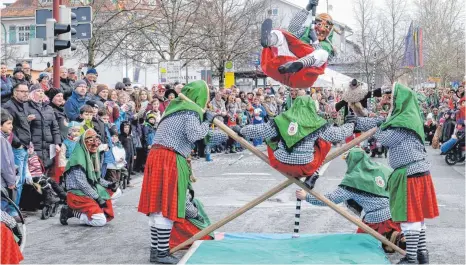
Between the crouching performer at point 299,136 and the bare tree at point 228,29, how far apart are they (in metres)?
20.3

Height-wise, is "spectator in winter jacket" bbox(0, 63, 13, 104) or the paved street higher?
"spectator in winter jacket" bbox(0, 63, 13, 104)

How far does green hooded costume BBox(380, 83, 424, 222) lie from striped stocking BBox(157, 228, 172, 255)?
2351 millimetres

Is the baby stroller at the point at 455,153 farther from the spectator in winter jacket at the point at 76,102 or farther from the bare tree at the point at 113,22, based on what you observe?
the spectator in winter jacket at the point at 76,102

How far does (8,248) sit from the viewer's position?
19.1 ft

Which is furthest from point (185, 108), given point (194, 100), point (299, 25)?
point (299, 25)

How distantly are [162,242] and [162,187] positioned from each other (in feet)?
1.91

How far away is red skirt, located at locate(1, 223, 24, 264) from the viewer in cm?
577

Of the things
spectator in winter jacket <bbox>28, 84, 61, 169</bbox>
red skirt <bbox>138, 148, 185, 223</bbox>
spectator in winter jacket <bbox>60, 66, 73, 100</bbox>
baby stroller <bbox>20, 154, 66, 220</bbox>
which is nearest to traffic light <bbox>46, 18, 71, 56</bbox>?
spectator in winter jacket <bbox>60, 66, 73, 100</bbox>

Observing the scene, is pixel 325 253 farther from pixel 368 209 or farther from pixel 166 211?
pixel 166 211

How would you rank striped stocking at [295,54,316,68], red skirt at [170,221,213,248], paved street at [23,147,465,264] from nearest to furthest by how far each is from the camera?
striped stocking at [295,54,316,68] < red skirt at [170,221,213,248] < paved street at [23,147,465,264]

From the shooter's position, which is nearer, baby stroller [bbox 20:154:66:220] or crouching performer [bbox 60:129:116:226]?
crouching performer [bbox 60:129:116:226]

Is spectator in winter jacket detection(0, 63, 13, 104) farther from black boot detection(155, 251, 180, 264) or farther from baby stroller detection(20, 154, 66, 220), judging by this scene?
black boot detection(155, 251, 180, 264)

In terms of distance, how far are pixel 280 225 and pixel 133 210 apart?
105 inches

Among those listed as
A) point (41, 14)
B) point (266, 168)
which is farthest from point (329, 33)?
point (266, 168)
